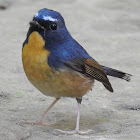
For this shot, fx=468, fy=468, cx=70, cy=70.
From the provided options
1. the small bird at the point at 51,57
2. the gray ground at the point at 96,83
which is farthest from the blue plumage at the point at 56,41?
the gray ground at the point at 96,83

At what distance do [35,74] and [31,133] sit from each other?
0.72 meters

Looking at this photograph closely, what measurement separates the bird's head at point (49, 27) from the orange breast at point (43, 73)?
0.07 m

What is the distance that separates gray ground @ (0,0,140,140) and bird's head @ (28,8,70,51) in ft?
3.65

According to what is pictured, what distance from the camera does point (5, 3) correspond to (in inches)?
476

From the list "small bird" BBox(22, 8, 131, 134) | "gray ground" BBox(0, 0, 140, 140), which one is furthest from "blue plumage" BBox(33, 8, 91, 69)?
"gray ground" BBox(0, 0, 140, 140)

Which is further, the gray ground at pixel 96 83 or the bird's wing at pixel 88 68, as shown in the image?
the gray ground at pixel 96 83

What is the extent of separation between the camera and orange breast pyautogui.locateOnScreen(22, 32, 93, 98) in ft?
17.5

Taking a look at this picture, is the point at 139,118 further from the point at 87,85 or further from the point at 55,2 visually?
the point at 55,2

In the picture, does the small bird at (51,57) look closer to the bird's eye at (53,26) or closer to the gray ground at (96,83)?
the bird's eye at (53,26)

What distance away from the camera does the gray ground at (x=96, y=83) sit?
584 centimetres

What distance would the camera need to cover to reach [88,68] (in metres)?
5.91

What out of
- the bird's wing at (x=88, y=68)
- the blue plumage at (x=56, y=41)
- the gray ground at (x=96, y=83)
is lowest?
the gray ground at (x=96, y=83)

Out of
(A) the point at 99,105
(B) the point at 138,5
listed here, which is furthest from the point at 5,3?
(A) the point at 99,105

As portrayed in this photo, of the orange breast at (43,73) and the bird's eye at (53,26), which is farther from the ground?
the bird's eye at (53,26)
